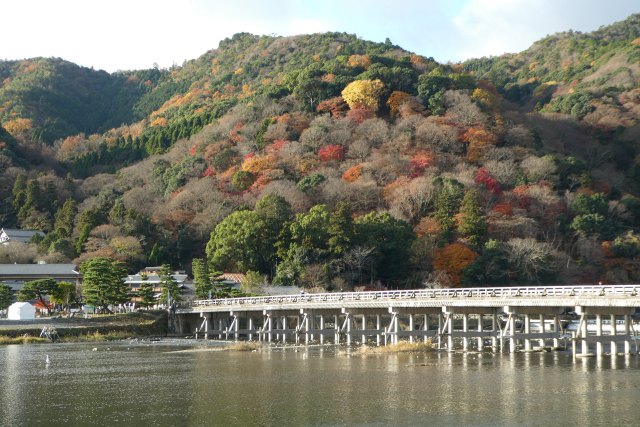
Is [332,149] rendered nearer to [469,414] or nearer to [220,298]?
[220,298]

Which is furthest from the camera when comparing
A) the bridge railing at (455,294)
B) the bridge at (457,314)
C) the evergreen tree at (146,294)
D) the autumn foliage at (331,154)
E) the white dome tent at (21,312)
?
A: the autumn foliage at (331,154)

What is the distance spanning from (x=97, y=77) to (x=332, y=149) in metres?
90.2

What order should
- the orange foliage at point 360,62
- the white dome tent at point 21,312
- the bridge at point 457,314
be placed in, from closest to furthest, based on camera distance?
the bridge at point 457,314 → the white dome tent at point 21,312 → the orange foliage at point 360,62

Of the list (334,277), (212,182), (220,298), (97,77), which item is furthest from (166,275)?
(97,77)

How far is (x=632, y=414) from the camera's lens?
23531 mm

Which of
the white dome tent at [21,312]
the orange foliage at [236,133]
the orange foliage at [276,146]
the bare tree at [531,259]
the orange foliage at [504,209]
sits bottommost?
the white dome tent at [21,312]

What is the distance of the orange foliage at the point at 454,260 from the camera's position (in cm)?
6206

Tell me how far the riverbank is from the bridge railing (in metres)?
4.09

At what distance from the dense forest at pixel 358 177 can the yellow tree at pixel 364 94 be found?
231 millimetres

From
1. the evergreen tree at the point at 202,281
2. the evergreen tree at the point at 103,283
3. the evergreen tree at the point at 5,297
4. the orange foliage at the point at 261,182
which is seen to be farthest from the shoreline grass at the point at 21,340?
the orange foliage at the point at 261,182

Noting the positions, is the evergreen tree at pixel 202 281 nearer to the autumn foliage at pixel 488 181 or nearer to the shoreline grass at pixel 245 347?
the shoreline grass at pixel 245 347

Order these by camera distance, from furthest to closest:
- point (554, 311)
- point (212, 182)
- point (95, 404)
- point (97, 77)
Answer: point (97, 77)
point (212, 182)
point (554, 311)
point (95, 404)

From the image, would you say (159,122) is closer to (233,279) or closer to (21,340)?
(233,279)

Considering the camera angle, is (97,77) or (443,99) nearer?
(443,99)
